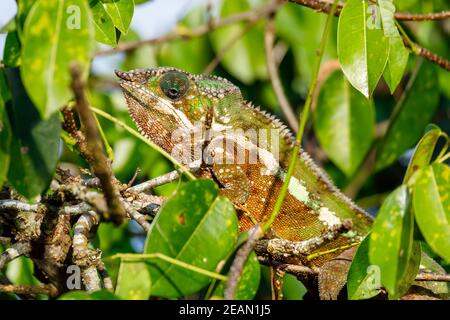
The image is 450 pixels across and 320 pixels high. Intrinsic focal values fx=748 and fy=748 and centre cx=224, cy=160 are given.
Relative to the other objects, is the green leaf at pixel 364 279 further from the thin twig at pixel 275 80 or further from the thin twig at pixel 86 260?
the thin twig at pixel 275 80

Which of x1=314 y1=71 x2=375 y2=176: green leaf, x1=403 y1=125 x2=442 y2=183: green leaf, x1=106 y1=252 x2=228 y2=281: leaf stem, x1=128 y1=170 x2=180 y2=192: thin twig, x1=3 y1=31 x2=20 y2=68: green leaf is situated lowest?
x1=314 y1=71 x2=375 y2=176: green leaf

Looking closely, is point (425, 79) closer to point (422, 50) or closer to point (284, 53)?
point (422, 50)

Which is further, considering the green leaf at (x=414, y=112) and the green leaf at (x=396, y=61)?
the green leaf at (x=414, y=112)

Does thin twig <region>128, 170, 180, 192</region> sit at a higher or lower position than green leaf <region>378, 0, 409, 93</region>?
lower

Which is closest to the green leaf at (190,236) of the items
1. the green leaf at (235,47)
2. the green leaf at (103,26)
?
the green leaf at (103,26)

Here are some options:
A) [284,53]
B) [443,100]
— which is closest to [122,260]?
[284,53]

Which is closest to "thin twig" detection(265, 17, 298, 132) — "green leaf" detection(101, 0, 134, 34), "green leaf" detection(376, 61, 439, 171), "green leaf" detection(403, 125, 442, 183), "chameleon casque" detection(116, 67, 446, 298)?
"green leaf" detection(376, 61, 439, 171)

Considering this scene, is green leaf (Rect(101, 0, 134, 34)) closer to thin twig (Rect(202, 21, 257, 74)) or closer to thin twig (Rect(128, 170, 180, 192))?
thin twig (Rect(128, 170, 180, 192))
